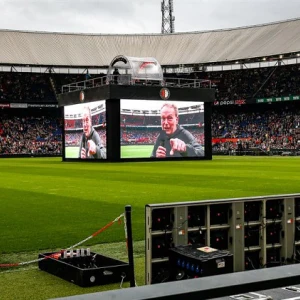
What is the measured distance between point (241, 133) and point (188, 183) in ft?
195

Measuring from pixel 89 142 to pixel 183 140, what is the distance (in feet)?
28.6

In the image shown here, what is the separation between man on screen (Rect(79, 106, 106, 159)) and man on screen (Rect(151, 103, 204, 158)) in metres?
4.81

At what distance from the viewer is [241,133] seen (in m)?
84.2

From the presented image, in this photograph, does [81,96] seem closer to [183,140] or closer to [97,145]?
[97,145]

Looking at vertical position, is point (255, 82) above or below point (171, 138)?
above

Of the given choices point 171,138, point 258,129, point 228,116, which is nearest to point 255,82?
point 228,116

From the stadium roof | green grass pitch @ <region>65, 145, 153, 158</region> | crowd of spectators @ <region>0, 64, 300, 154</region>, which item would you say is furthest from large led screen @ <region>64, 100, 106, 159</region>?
the stadium roof

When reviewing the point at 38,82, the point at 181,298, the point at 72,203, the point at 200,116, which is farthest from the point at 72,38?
the point at 181,298

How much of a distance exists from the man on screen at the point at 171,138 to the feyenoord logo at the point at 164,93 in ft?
2.21

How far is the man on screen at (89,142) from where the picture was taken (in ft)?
176

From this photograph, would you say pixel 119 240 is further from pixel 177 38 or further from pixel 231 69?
pixel 177 38

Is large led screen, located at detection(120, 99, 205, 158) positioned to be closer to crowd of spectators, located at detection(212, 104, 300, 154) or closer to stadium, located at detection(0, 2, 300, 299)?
stadium, located at detection(0, 2, 300, 299)

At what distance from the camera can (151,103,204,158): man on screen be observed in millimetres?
54062

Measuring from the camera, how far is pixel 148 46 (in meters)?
92.9
